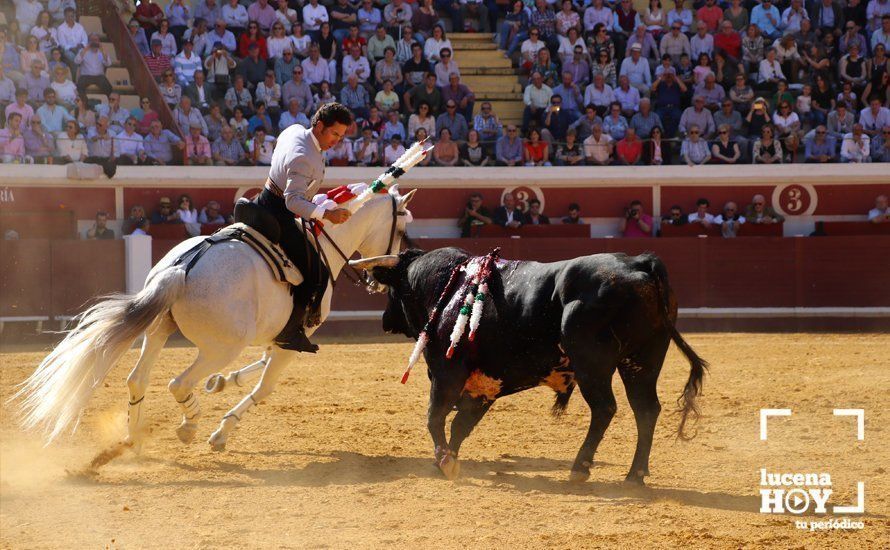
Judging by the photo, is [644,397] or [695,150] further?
[695,150]

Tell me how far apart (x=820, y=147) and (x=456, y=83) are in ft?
18.4

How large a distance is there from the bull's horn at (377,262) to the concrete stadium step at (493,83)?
1191cm

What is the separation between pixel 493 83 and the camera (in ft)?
60.0

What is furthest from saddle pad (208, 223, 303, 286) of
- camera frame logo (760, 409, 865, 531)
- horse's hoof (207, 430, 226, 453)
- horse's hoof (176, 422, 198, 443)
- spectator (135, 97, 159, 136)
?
spectator (135, 97, 159, 136)

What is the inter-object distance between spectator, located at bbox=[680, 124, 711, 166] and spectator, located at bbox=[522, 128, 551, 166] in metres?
2.09

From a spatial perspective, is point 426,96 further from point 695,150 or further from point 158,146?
point 695,150

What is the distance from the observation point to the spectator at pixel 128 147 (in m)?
15.3

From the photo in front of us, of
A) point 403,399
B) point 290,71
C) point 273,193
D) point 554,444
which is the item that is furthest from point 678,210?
point 273,193

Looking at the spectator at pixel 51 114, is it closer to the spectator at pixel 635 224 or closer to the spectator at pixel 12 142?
the spectator at pixel 12 142

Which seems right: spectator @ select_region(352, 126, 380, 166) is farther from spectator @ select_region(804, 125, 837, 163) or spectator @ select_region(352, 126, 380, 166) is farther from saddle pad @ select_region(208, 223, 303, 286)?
saddle pad @ select_region(208, 223, 303, 286)

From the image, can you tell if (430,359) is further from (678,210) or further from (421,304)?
(678,210)

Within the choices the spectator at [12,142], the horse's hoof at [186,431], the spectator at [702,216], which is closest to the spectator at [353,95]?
the spectator at [12,142]

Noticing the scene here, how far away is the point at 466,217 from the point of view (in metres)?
16.0

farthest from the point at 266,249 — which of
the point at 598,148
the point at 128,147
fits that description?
the point at 598,148
